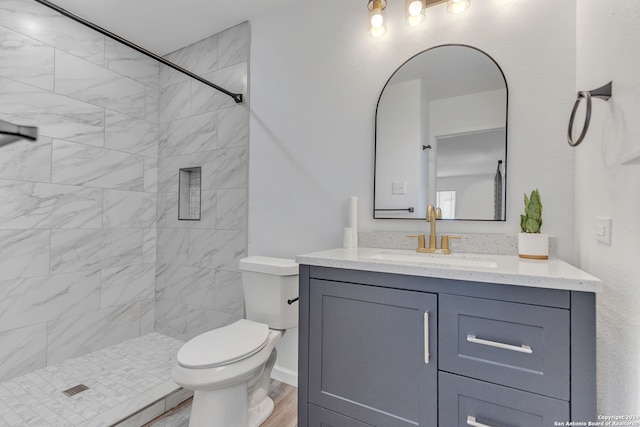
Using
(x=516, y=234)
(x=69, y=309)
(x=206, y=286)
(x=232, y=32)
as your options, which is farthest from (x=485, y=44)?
(x=69, y=309)

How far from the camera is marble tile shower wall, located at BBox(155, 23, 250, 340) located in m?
2.36

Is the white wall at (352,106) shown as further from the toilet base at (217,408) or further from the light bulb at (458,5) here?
the toilet base at (217,408)

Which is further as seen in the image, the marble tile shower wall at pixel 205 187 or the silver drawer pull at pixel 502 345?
the marble tile shower wall at pixel 205 187

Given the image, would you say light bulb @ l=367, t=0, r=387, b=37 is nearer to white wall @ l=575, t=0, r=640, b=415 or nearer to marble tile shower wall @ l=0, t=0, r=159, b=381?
white wall @ l=575, t=0, r=640, b=415

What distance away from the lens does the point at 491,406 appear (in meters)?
0.95

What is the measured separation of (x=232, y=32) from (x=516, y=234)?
2459 millimetres

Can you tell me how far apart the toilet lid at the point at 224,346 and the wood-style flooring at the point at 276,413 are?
502 mm

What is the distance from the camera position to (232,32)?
95.0 inches

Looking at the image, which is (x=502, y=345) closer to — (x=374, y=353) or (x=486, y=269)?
(x=486, y=269)

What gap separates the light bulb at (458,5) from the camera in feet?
5.02

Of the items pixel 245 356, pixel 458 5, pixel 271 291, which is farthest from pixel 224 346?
pixel 458 5

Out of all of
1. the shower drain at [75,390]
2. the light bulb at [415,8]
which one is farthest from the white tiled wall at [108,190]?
the light bulb at [415,8]

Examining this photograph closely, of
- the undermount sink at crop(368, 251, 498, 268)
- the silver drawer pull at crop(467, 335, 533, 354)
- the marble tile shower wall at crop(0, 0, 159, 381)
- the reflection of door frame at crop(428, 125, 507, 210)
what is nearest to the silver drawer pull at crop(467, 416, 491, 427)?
the silver drawer pull at crop(467, 335, 533, 354)

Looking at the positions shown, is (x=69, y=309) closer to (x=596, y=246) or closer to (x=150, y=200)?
(x=150, y=200)
